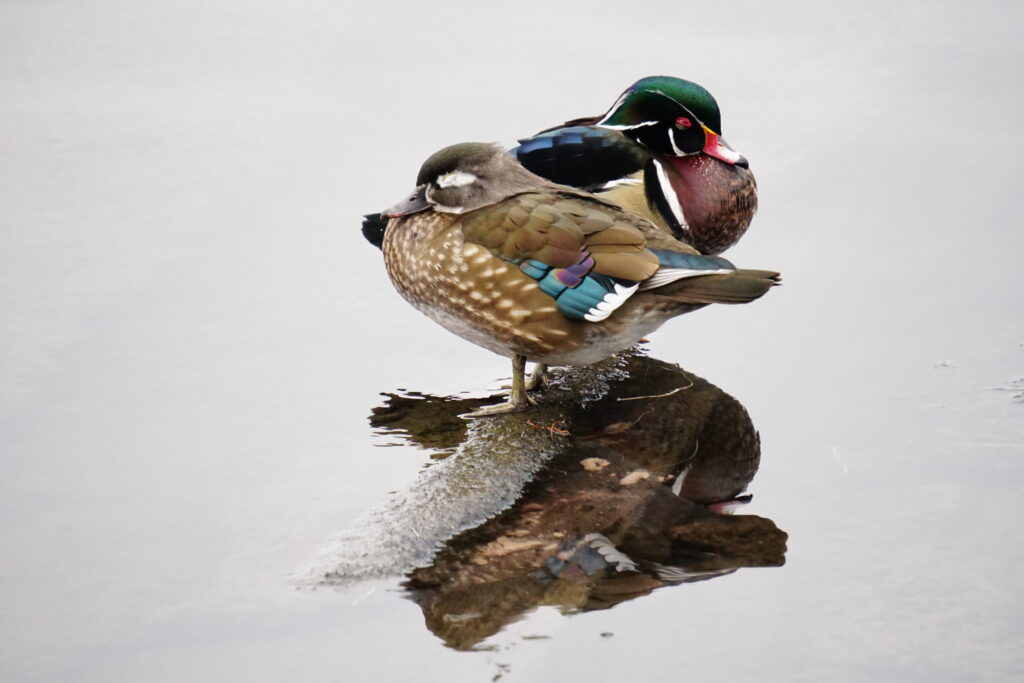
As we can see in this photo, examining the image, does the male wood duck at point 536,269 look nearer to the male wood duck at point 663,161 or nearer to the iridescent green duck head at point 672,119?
the male wood duck at point 663,161

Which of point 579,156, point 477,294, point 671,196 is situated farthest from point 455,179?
point 671,196

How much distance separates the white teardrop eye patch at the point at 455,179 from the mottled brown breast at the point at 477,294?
0.11 m

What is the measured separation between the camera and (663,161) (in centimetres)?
569

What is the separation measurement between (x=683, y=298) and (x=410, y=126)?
277cm

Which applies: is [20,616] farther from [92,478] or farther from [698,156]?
[698,156]

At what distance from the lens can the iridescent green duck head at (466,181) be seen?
457 cm

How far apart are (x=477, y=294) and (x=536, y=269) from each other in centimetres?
22

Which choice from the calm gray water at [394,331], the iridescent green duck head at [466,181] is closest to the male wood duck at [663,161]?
the calm gray water at [394,331]

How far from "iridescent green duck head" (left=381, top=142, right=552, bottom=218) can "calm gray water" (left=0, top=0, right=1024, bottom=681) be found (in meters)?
0.65

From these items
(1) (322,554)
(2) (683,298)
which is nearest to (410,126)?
(2) (683,298)

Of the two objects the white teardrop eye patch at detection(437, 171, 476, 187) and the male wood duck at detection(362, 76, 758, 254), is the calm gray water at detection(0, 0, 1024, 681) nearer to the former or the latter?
the male wood duck at detection(362, 76, 758, 254)

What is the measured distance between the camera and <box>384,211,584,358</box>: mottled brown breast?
14.1 feet

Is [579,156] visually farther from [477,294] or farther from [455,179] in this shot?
[477,294]

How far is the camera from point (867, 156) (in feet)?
21.3
